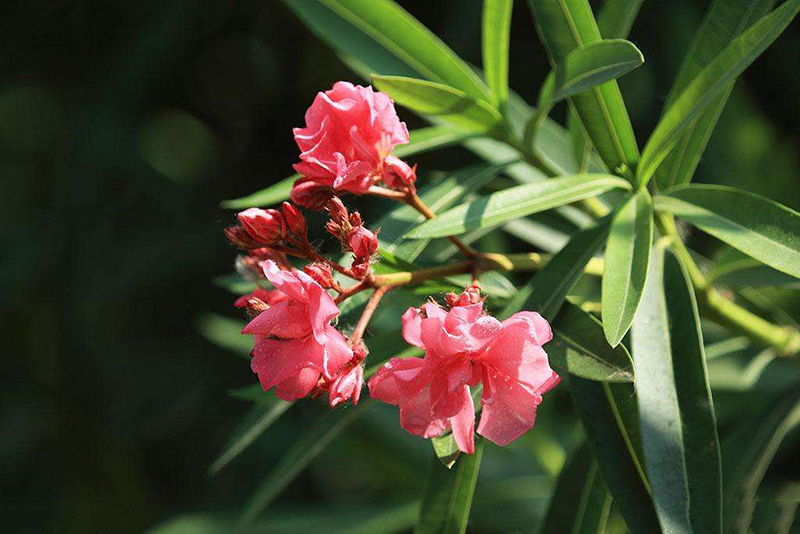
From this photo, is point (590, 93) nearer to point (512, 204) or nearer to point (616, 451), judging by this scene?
point (512, 204)

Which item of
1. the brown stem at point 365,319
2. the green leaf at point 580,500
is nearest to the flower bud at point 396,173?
the brown stem at point 365,319

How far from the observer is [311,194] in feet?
3.26

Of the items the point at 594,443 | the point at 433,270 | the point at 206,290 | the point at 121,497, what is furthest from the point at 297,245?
the point at 121,497

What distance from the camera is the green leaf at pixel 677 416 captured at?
36.2 inches

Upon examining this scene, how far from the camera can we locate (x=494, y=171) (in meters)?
1.34

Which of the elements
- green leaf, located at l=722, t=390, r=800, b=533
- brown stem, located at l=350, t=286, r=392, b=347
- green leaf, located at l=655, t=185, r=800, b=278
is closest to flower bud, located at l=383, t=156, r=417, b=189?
brown stem, located at l=350, t=286, r=392, b=347

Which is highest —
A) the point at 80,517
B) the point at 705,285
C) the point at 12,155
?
the point at 705,285

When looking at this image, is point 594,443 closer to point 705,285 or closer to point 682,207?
point 682,207

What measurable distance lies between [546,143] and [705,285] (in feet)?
1.16

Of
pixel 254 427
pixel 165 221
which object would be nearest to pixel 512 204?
pixel 254 427

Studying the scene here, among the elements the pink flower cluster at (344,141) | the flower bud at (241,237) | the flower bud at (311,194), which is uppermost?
the pink flower cluster at (344,141)

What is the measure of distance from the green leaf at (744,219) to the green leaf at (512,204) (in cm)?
8

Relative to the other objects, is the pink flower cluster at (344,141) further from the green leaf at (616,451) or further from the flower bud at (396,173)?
the green leaf at (616,451)

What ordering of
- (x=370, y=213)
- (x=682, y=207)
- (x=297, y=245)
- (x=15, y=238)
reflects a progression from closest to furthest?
1. (x=297, y=245)
2. (x=682, y=207)
3. (x=370, y=213)
4. (x=15, y=238)
